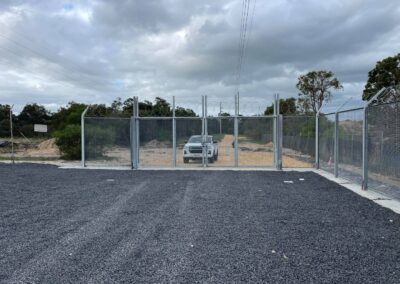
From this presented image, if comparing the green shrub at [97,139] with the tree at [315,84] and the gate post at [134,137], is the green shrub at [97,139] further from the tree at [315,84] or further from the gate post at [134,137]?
the tree at [315,84]

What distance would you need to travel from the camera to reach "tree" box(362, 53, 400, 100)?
98.7ft

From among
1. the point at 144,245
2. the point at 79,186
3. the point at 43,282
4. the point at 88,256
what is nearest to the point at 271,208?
the point at 144,245

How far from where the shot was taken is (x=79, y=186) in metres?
11.3

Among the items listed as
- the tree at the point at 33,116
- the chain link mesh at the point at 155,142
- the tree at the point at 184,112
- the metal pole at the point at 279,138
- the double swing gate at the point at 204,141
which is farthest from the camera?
the tree at the point at 33,116

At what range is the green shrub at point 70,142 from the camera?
2131 centimetres

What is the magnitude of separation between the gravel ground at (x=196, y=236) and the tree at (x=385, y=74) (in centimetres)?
2287

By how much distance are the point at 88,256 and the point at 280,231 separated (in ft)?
9.61

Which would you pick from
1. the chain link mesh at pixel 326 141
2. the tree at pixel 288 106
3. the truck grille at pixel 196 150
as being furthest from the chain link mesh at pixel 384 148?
the tree at pixel 288 106

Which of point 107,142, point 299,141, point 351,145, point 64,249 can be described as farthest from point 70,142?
point 64,249

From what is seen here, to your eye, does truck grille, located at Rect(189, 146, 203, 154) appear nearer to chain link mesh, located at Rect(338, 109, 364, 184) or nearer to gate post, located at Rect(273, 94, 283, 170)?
gate post, located at Rect(273, 94, 283, 170)

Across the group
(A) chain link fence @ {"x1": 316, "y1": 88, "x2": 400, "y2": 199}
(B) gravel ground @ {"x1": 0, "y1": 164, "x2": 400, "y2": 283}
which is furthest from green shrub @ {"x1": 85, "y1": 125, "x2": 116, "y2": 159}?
(A) chain link fence @ {"x1": 316, "y1": 88, "x2": 400, "y2": 199}

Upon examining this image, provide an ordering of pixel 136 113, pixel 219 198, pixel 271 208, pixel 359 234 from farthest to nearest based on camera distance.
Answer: pixel 136 113 → pixel 219 198 → pixel 271 208 → pixel 359 234

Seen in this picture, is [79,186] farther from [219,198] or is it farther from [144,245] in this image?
[144,245]

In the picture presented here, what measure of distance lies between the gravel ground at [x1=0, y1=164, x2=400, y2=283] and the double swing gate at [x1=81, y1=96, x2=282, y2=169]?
603cm
